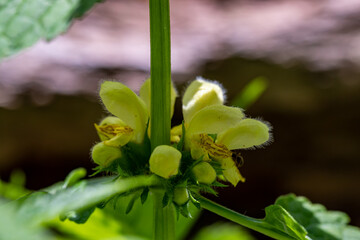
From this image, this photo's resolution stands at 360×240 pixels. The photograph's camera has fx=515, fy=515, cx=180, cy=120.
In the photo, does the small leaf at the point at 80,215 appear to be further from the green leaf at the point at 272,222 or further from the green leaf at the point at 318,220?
the green leaf at the point at 318,220

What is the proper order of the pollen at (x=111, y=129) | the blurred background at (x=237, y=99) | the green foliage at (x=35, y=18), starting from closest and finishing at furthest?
the green foliage at (x=35, y=18)
the pollen at (x=111, y=129)
the blurred background at (x=237, y=99)

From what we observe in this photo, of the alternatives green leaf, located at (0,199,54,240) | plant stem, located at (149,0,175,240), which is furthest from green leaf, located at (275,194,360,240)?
green leaf, located at (0,199,54,240)

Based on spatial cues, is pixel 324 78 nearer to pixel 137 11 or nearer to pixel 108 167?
pixel 137 11

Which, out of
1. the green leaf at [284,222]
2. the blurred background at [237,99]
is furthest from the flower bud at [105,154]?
the blurred background at [237,99]

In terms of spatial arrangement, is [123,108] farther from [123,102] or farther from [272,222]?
[272,222]

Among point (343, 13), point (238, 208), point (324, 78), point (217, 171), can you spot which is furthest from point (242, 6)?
point (217, 171)

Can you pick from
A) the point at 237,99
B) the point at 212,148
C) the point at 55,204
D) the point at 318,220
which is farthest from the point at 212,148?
the point at 237,99
